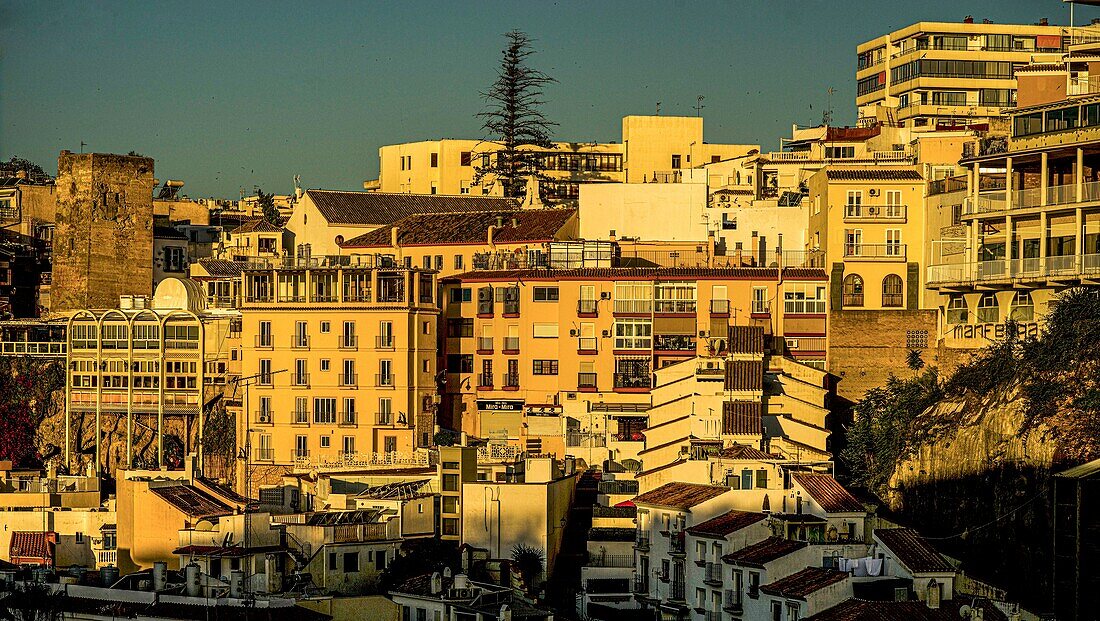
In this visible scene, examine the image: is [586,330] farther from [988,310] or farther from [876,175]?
[988,310]

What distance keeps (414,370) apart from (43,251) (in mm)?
39967

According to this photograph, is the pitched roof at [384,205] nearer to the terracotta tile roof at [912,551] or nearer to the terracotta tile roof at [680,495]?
the terracotta tile roof at [680,495]

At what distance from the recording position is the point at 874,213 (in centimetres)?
8144

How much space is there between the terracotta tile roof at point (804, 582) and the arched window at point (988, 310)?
19850 mm

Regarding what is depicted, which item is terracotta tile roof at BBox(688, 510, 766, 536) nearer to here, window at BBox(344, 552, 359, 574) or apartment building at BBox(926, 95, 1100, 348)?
window at BBox(344, 552, 359, 574)

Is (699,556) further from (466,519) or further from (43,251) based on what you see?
(43,251)

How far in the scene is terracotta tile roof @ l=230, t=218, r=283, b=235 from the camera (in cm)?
10912

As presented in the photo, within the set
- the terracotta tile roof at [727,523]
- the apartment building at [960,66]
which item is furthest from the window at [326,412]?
the apartment building at [960,66]

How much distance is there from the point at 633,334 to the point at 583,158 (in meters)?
38.6

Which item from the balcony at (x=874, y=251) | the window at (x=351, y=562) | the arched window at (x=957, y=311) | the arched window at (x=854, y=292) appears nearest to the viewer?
the window at (x=351, y=562)

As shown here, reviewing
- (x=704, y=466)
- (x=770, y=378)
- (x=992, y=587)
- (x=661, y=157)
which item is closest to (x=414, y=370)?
(x=770, y=378)

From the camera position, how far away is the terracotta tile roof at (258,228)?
109 metres

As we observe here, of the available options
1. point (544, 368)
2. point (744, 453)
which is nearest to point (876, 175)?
point (544, 368)

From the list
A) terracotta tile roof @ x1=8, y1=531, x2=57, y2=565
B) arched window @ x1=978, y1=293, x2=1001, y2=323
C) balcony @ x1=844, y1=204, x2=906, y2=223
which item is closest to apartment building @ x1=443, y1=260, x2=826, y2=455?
balcony @ x1=844, y1=204, x2=906, y2=223
